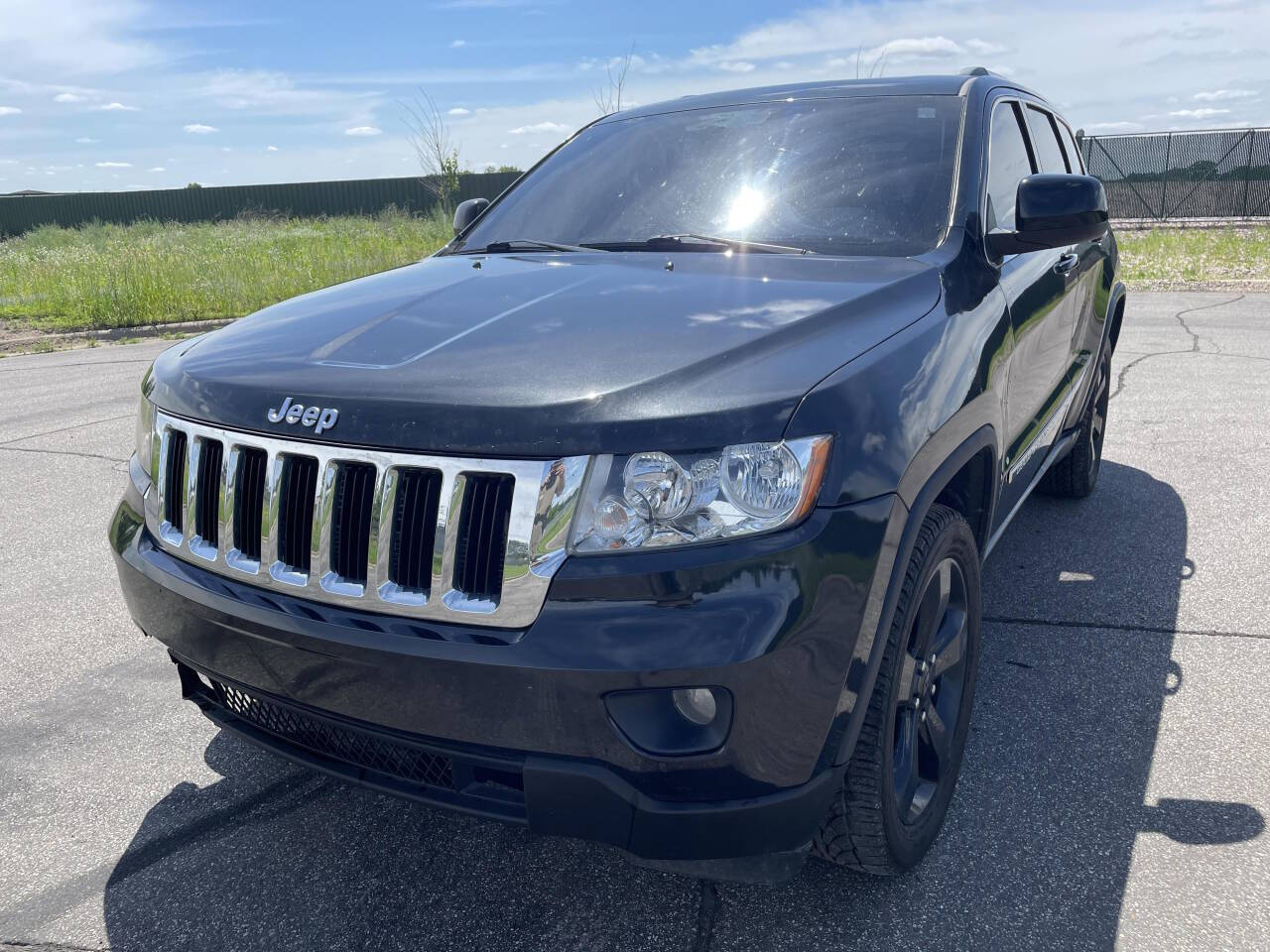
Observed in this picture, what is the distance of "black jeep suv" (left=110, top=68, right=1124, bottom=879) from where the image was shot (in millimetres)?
1802

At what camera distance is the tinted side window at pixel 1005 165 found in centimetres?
322

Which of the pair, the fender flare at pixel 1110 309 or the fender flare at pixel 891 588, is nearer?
the fender flare at pixel 891 588

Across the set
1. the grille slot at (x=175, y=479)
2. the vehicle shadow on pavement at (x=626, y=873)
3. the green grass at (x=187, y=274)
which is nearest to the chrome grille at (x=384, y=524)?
the grille slot at (x=175, y=479)

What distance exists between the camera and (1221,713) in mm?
3037

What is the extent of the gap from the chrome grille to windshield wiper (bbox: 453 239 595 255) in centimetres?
134

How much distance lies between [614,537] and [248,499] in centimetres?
85

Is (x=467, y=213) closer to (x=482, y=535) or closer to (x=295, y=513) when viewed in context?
(x=295, y=513)

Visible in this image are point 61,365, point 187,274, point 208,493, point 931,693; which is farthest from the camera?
point 187,274

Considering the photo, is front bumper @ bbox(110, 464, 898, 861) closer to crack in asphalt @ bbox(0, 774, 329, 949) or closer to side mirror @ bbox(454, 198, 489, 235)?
crack in asphalt @ bbox(0, 774, 329, 949)

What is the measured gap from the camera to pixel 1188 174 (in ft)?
93.1

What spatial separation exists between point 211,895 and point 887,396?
187cm

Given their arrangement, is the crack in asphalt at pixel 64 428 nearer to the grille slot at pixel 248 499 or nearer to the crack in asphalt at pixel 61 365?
the crack in asphalt at pixel 61 365

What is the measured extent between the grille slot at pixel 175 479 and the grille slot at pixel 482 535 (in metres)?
0.86

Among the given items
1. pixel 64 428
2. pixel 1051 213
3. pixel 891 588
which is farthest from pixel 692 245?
pixel 64 428
